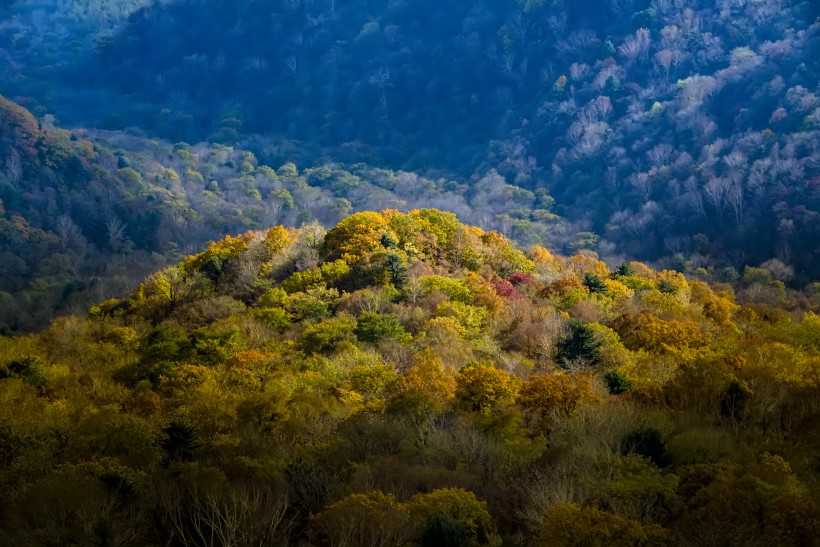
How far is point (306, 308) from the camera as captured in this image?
6875 cm

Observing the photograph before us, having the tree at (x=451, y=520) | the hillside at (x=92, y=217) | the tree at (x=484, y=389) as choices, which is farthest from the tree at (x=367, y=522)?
the hillside at (x=92, y=217)

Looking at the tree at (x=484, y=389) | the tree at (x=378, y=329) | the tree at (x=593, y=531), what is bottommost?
the tree at (x=378, y=329)

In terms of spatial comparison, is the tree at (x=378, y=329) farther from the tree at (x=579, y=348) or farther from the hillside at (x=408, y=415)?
the tree at (x=579, y=348)

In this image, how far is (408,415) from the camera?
41938mm

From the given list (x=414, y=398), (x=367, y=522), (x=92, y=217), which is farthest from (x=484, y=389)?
(x=92, y=217)

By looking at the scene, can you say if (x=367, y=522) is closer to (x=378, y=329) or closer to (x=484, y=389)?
(x=484, y=389)

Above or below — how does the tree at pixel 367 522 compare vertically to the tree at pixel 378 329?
above

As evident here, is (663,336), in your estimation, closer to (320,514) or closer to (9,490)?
(320,514)

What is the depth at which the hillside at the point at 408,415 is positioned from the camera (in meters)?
28.0

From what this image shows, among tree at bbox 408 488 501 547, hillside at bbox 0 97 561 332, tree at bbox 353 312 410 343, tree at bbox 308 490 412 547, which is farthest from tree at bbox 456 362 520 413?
hillside at bbox 0 97 561 332

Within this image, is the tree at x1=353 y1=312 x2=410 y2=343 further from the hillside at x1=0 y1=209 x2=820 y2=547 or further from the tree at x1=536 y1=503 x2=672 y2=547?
the tree at x1=536 y1=503 x2=672 y2=547

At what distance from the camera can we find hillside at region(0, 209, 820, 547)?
1102 inches

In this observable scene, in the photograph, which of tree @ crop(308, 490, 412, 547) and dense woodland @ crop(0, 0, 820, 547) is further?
dense woodland @ crop(0, 0, 820, 547)

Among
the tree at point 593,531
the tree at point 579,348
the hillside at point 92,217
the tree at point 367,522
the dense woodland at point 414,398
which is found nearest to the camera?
the tree at point 593,531
